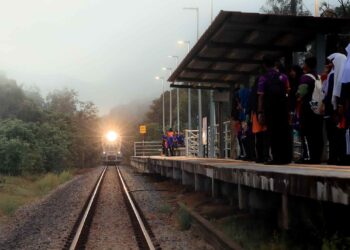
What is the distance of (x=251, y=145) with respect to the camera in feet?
40.8

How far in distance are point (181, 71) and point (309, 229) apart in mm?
9040

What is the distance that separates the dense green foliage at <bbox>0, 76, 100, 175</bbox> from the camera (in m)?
39.8

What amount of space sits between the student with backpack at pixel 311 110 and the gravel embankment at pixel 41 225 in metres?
4.91

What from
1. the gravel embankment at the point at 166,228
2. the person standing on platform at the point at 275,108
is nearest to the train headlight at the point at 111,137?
the gravel embankment at the point at 166,228

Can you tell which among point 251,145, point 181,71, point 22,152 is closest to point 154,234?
point 251,145

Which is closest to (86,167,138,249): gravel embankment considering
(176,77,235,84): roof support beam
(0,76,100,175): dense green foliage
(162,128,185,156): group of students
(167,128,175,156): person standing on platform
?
(176,77,235,84): roof support beam

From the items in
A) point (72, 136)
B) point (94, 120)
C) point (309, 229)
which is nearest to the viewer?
point (309, 229)

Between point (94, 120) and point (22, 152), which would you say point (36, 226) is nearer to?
point (22, 152)

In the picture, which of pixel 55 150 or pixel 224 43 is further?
pixel 55 150

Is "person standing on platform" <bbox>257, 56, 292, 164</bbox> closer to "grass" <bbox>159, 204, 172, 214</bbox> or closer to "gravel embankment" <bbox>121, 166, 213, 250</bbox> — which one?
"gravel embankment" <bbox>121, 166, 213, 250</bbox>

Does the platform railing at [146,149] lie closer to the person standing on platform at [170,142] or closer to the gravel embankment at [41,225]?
the person standing on platform at [170,142]

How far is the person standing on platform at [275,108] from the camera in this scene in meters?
9.31

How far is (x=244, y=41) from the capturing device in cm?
1254

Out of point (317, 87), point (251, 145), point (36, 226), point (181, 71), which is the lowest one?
point (36, 226)
